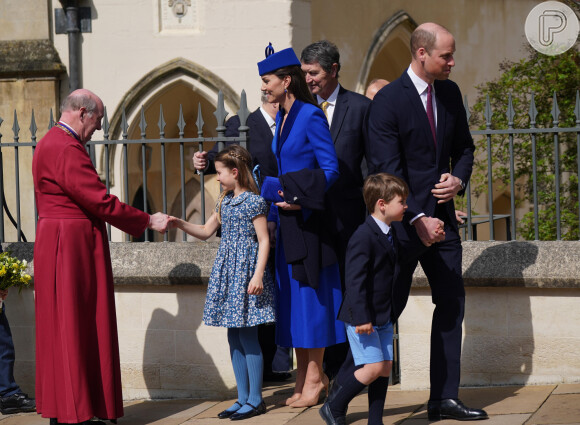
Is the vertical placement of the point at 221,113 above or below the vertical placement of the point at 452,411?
above

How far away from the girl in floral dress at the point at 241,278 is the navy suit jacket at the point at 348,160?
441mm

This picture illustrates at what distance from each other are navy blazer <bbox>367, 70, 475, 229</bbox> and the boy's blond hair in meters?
0.25

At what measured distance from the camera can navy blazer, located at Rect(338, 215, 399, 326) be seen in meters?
5.59

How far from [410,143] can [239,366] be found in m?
1.63

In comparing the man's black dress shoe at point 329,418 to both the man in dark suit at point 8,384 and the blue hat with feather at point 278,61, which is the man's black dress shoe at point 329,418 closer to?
the blue hat with feather at point 278,61

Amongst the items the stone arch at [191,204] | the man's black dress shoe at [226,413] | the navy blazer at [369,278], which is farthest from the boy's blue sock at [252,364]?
the stone arch at [191,204]

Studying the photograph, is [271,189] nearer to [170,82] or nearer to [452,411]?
[452,411]

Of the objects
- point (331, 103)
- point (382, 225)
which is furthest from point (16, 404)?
point (382, 225)

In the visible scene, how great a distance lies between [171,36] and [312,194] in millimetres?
9391

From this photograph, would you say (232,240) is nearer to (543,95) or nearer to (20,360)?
(20,360)

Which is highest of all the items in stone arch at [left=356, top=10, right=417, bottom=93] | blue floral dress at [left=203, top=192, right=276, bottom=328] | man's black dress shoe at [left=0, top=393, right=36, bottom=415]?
stone arch at [left=356, top=10, right=417, bottom=93]

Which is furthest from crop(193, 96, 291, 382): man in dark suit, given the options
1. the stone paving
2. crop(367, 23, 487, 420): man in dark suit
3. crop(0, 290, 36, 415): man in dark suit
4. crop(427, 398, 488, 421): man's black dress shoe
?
crop(0, 290, 36, 415): man in dark suit

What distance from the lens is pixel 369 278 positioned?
224 inches

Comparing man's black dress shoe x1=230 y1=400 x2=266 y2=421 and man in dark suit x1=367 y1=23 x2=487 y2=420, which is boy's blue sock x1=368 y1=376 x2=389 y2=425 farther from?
man's black dress shoe x1=230 y1=400 x2=266 y2=421
